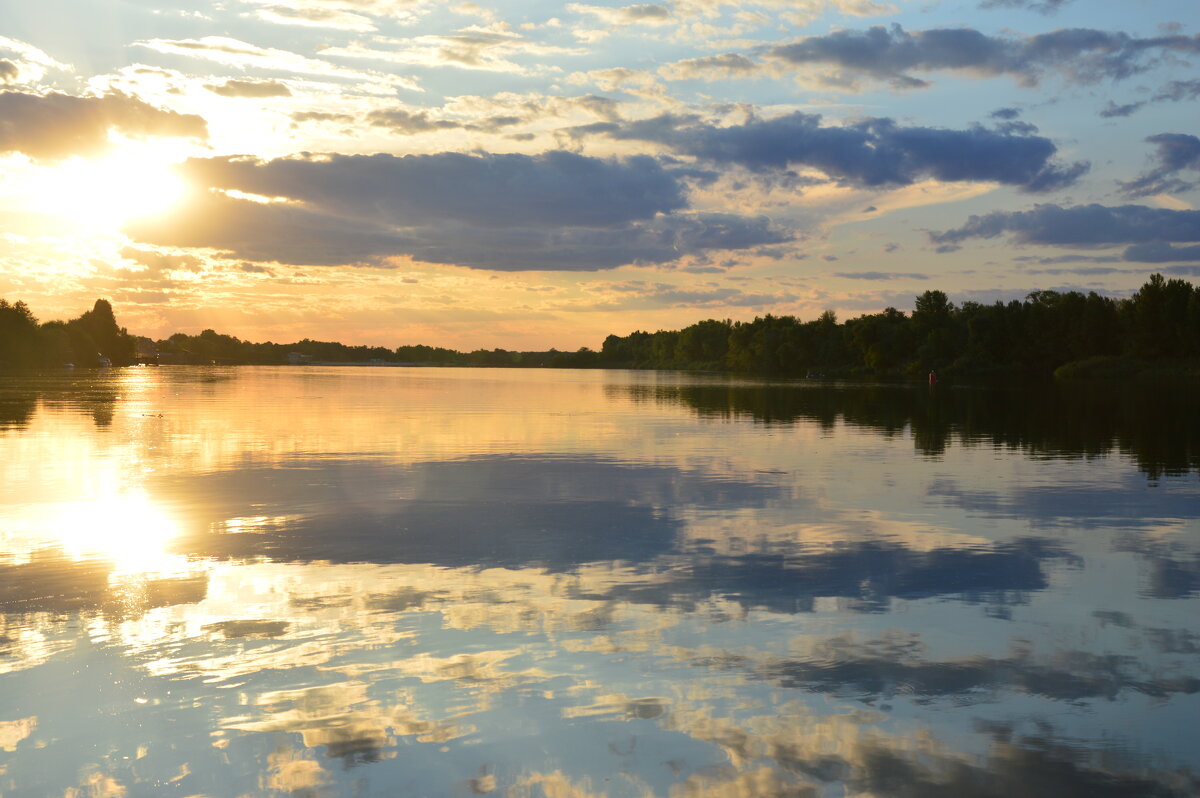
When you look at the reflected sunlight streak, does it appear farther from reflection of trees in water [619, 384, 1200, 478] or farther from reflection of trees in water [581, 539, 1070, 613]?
reflection of trees in water [619, 384, 1200, 478]

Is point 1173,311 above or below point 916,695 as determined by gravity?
above

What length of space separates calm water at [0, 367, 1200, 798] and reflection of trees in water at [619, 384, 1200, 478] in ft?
31.0

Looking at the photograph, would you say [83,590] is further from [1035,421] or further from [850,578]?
[1035,421]

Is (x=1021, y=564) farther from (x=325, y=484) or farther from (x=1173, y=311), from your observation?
(x=1173, y=311)

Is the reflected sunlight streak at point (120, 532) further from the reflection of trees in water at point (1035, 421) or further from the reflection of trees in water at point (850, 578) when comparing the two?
the reflection of trees in water at point (1035, 421)

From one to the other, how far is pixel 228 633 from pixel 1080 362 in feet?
591

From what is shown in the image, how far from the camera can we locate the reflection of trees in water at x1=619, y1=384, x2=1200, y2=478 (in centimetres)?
3672

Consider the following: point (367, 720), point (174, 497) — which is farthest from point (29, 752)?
point (174, 497)

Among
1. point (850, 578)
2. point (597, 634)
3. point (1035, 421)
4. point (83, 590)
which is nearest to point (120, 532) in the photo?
point (83, 590)

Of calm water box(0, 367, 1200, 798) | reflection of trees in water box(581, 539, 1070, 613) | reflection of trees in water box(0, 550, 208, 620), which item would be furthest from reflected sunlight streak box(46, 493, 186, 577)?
reflection of trees in water box(581, 539, 1070, 613)

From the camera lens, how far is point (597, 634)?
11.9 metres

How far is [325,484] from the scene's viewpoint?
26.0 m

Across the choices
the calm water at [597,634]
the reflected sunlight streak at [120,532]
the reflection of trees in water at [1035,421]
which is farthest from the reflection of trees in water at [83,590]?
the reflection of trees in water at [1035,421]

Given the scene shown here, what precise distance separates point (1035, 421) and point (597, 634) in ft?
155
